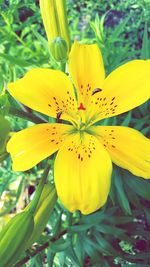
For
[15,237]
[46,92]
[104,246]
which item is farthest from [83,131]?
[104,246]

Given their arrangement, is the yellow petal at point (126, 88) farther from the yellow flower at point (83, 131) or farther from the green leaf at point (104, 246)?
the green leaf at point (104, 246)

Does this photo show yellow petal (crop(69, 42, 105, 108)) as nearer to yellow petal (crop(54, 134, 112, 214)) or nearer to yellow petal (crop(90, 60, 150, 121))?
yellow petal (crop(90, 60, 150, 121))

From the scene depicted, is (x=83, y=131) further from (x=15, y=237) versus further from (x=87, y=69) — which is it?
(x=15, y=237)

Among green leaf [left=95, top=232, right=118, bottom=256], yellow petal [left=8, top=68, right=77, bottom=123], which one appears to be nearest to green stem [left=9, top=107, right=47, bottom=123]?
yellow petal [left=8, top=68, right=77, bottom=123]

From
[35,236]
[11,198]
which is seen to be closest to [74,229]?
[35,236]

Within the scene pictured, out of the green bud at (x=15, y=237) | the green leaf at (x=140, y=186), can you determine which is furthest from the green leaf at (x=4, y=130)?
the green leaf at (x=140, y=186)
